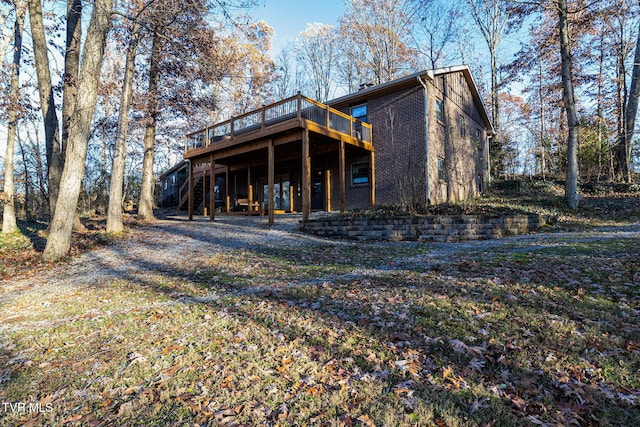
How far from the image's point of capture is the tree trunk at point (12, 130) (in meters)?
10.3

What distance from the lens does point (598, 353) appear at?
2641 mm

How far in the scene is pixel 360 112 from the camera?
15.0 metres

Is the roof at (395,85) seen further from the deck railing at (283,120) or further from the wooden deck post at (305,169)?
the wooden deck post at (305,169)

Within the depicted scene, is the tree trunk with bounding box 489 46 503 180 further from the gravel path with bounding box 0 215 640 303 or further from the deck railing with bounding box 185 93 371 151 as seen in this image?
the gravel path with bounding box 0 215 640 303

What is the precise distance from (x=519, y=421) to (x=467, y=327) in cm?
126

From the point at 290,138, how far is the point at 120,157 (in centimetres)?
619

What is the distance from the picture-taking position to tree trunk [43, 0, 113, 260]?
755 centimetres

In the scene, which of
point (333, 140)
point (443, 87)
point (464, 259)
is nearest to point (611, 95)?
point (443, 87)

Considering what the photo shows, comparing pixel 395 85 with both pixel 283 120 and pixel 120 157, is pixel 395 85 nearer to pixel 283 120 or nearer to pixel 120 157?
pixel 283 120

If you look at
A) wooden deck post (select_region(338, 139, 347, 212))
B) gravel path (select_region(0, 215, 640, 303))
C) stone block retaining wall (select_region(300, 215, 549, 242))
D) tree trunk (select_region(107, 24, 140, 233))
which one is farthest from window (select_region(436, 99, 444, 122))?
tree trunk (select_region(107, 24, 140, 233))

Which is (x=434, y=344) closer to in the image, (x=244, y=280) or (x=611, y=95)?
(x=244, y=280)

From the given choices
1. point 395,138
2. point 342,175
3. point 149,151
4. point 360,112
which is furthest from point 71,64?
point 395,138

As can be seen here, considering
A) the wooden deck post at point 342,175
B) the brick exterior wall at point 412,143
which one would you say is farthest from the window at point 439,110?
the wooden deck post at point 342,175

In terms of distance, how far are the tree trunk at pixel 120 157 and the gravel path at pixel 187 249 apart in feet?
2.46
